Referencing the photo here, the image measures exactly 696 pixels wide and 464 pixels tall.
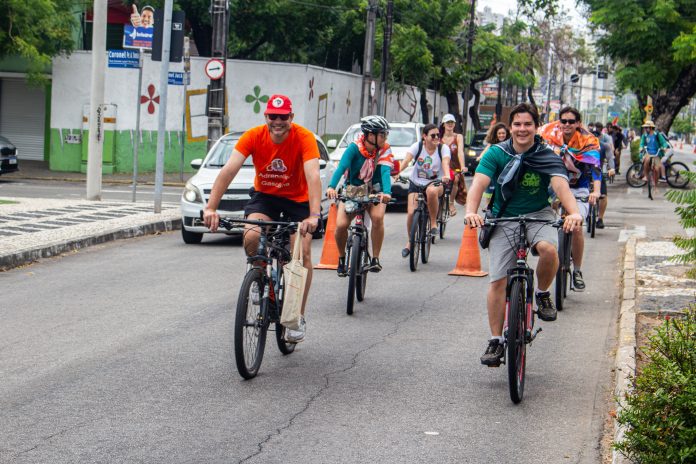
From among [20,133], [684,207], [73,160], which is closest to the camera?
[684,207]

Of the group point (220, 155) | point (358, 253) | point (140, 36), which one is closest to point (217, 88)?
point (140, 36)

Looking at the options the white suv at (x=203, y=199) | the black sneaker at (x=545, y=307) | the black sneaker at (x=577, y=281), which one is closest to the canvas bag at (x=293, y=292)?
the black sneaker at (x=545, y=307)

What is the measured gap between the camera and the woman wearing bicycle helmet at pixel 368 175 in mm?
11195

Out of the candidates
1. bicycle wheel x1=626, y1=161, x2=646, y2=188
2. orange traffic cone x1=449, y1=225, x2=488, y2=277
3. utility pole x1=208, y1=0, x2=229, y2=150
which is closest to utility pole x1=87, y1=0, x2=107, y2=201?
utility pole x1=208, y1=0, x2=229, y2=150

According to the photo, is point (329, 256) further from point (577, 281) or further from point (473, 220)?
point (473, 220)

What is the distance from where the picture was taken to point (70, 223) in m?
17.1

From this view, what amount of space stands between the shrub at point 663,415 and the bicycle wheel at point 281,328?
9.87 ft

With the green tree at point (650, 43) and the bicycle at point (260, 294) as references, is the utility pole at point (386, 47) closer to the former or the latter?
the green tree at point (650, 43)

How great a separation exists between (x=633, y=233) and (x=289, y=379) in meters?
12.5

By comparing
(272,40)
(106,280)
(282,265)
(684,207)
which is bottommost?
(106,280)

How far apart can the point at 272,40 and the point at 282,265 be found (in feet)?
113

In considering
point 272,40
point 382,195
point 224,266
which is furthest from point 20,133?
point 382,195

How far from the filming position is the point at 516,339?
276 inches

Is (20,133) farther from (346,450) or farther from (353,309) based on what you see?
(346,450)
